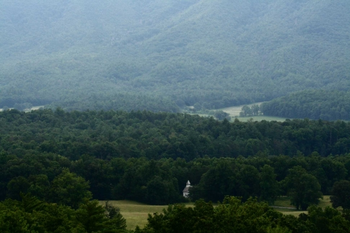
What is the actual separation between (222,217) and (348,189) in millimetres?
25561

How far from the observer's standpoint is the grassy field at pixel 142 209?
4563 cm

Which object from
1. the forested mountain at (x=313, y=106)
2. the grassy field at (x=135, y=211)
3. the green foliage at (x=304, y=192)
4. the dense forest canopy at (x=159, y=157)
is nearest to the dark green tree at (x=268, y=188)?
the dense forest canopy at (x=159, y=157)

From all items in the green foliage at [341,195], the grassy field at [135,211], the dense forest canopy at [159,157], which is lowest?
the grassy field at [135,211]

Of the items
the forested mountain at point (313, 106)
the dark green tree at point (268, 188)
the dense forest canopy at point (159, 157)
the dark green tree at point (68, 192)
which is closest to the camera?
the dark green tree at point (68, 192)

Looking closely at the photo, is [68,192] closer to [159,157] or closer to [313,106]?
[159,157]

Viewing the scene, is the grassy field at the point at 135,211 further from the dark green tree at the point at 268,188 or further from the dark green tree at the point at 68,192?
the dark green tree at the point at 268,188

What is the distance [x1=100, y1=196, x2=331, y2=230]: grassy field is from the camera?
45.6 m

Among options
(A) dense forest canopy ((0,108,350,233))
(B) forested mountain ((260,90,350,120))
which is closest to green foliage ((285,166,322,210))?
(A) dense forest canopy ((0,108,350,233))

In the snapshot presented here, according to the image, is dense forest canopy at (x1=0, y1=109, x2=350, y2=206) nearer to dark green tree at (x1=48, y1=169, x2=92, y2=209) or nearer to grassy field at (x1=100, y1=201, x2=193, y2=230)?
dark green tree at (x1=48, y1=169, x2=92, y2=209)

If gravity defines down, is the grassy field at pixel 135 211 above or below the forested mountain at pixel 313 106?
below

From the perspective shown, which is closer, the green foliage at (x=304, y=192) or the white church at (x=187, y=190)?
the green foliage at (x=304, y=192)

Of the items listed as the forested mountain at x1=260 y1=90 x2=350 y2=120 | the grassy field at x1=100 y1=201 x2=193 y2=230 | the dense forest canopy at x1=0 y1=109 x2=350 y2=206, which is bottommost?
the grassy field at x1=100 y1=201 x2=193 y2=230

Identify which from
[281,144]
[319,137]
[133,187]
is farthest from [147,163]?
[319,137]

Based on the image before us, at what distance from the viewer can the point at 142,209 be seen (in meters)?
53.3
